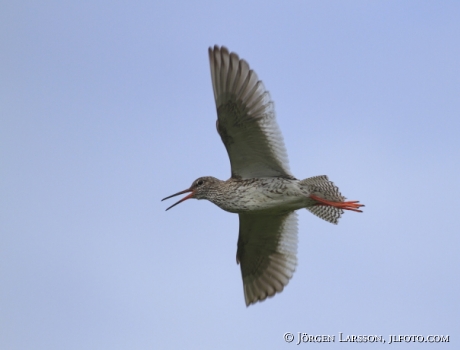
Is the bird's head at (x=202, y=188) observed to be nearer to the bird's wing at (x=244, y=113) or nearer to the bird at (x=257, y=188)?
the bird at (x=257, y=188)

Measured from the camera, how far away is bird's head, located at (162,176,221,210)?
1266 cm

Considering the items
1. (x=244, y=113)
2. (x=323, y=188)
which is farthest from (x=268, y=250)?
(x=244, y=113)

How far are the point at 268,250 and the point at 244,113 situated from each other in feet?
10.5

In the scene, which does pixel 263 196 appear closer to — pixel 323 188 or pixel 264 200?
pixel 264 200

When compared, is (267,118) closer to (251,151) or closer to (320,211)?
(251,151)

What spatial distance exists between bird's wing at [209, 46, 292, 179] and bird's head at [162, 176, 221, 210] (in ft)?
2.80

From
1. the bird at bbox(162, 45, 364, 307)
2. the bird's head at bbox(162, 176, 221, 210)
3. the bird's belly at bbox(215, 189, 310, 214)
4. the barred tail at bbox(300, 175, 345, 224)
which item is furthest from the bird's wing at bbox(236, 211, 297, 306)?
the barred tail at bbox(300, 175, 345, 224)

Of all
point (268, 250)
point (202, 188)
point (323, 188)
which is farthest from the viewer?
point (268, 250)

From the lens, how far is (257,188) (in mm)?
Result: 12047

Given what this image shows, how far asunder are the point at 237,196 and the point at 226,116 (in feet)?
4.82

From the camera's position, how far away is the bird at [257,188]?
11.5 metres

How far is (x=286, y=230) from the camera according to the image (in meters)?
13.3


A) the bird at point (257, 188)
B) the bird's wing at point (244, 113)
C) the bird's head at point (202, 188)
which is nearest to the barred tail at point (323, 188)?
the bird at point (257, 188)

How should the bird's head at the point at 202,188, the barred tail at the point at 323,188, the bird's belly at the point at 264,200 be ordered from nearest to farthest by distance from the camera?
the bird's belly at the point at 264,200 < the barred tail at the point at 323,188 < the bird's head at the point at 202,188
